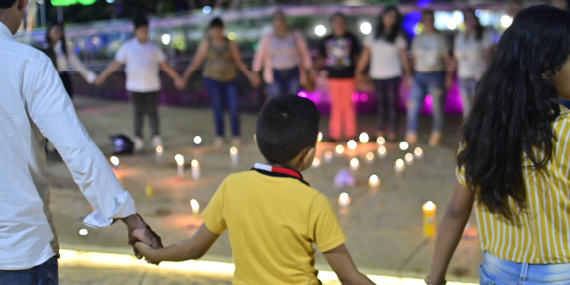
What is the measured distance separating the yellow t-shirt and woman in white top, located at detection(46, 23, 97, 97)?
5.42 metres

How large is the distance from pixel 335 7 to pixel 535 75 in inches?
451

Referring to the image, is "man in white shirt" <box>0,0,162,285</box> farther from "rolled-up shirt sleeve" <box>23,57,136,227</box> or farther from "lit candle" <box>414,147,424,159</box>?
"lit candle" <box>414,147,424,159</box>

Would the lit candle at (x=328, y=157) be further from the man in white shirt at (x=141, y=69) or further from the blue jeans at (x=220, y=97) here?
the man in white shirt at (x=141, y=69)

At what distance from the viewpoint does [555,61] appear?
1.81 metres

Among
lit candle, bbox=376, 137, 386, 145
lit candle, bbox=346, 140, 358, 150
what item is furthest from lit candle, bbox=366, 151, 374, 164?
lit candle, bbox=376, 137, 386, 145

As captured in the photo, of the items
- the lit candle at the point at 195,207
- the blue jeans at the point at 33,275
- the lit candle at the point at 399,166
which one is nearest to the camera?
the blue jeans at the point at 33,275

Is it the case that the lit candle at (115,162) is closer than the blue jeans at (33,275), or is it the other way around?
the blue jeans at (33,275)

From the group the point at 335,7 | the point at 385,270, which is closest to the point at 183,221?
the point at 385,270

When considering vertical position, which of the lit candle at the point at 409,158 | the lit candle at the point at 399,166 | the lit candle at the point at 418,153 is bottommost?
the lit candle at the point at 418,153

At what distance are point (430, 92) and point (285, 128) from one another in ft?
21.6

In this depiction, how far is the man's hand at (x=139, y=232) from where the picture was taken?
2.17 metres

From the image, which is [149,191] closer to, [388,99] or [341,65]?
[341,65]

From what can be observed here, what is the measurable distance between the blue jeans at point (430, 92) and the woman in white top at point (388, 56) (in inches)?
8.1

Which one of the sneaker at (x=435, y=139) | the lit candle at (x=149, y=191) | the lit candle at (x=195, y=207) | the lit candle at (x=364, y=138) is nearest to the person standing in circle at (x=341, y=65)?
the lit candle at (x=364, y=138)
